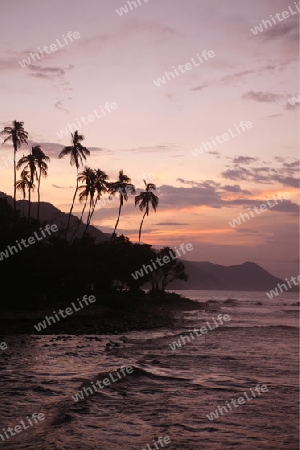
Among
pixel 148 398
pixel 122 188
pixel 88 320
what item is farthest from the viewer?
pixel 122 188

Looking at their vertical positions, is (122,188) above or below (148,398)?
above

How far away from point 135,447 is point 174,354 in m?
13.7

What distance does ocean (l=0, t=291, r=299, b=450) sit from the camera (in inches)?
392

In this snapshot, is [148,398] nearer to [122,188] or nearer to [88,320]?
[88,320]

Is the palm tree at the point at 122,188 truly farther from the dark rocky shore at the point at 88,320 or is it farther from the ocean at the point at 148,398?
the ocean at the point at 148,398

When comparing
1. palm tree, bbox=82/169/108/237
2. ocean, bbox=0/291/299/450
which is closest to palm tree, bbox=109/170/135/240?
palm tree, bbox=82/169/108/237

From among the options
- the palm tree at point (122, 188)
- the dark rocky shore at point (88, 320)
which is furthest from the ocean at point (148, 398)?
the palm tree at point (122, 188)

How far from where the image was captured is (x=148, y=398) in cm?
1374

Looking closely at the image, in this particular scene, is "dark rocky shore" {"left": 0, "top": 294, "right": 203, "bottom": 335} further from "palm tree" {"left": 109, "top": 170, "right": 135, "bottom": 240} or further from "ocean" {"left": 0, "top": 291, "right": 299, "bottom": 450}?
"palm tree" {"left": 109, "top": 170, "right": 135, "bottom": 240}

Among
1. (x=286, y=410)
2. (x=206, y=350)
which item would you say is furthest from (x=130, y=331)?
(x=286, y=410)

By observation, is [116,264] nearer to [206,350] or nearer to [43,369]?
[206,350]

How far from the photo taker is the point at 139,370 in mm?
17531

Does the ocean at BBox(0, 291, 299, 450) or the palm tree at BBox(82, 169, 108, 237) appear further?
the palm tree at BBox(82, 169, 108, 237)

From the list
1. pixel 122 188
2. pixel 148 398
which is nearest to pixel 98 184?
pixel 122 188
